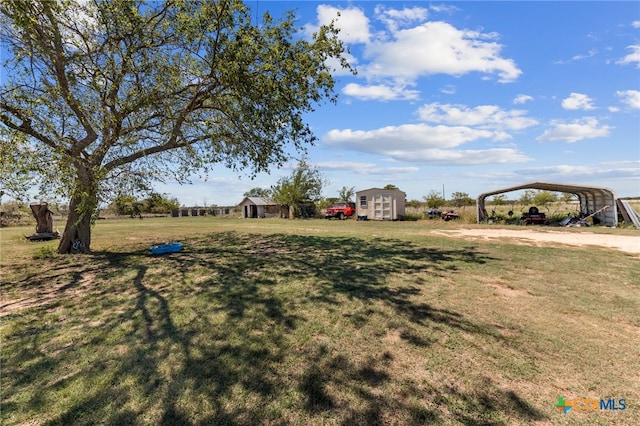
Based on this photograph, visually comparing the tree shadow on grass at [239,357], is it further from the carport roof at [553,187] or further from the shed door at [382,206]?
the shed door at [382,206]

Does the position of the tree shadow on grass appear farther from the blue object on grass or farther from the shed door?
the shed door

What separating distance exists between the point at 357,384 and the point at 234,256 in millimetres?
A: 6184

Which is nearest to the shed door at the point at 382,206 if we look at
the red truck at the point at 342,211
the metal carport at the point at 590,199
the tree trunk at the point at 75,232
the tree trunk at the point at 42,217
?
the red truck at the point at 342,211

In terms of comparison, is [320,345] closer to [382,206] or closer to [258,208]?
[382,206]

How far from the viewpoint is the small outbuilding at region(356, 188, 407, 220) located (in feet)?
82.7

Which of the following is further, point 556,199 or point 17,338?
point 556,199

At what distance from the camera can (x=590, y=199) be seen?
19828mm

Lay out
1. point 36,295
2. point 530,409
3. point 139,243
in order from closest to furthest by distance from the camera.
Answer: point 530,409 < point 36,295 < point 139,243

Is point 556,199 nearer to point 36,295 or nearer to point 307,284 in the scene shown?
point 307,284

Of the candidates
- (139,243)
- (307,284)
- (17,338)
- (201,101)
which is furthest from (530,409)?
(139,243)

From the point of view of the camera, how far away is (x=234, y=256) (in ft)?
27.5

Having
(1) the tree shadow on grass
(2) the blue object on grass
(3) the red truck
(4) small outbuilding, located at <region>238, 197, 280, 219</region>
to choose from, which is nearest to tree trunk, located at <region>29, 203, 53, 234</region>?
(2) the blue object on grass

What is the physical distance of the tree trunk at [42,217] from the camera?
41.6ft

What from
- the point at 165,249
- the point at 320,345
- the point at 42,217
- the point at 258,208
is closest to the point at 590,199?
the point at 320,345
